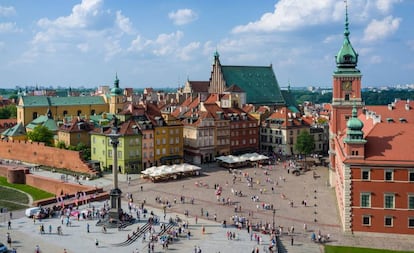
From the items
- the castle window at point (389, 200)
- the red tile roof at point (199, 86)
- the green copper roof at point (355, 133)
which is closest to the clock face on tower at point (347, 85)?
the green copper roof at point (355, 133)

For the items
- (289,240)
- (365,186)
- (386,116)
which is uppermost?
(386,116)

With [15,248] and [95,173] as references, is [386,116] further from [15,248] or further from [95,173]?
[15,248]

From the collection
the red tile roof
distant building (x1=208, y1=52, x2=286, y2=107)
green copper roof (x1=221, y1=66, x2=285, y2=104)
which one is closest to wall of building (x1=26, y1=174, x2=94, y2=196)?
distant building (x1=208, y1=52, x2=286, y2=107)

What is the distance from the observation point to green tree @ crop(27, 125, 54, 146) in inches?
3393

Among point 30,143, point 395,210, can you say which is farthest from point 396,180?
point 30,143

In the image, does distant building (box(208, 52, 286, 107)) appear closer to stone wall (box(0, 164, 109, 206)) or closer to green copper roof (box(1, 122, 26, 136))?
green copper roof (box(1, 122, 26, 136))

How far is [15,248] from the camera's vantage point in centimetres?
4003

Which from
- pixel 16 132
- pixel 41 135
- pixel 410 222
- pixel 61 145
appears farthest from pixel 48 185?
pixel 410 222

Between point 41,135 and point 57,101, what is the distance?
1240 inches

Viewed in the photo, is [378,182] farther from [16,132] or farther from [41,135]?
A: [16,132]

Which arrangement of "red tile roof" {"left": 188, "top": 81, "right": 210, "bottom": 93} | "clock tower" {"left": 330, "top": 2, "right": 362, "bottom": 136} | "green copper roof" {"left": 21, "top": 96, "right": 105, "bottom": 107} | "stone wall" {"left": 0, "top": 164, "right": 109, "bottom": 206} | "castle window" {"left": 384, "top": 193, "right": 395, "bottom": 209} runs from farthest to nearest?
"red tile roof" {"left": 188, "top": 81, "right": 210, "bottom": 93}, "green copper roof" {"left": 21, "top": 96, "right": 105, "bottom": 107}, "clock tower" {"left": 330, "top": 2, "right": 362, "bottom": 136}, "stone wall" {"left": 0, "top": 164, "right": 109, "bottom": 206}, "castle window" {"left": 384, "top": 193, "right": 395, "bottom": 209}

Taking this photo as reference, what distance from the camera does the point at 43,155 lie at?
264ft

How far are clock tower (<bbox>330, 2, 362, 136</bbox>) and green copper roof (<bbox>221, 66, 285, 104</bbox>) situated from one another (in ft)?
165

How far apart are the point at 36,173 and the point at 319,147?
53455mm
